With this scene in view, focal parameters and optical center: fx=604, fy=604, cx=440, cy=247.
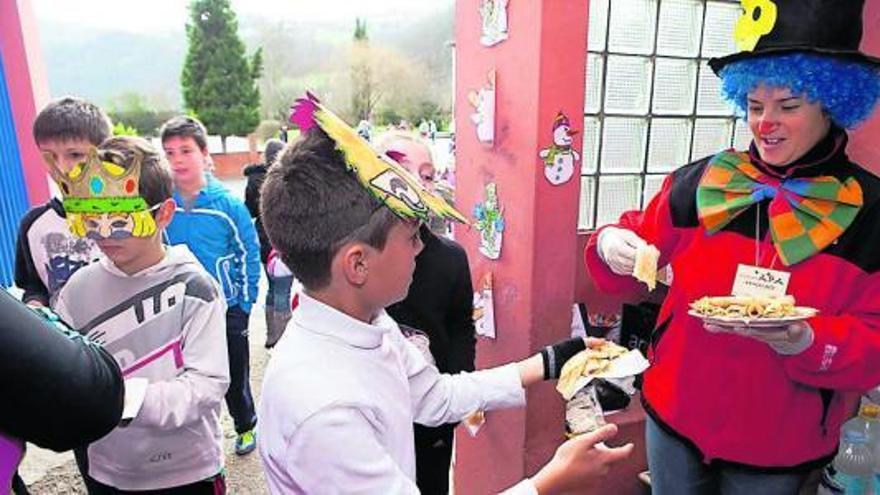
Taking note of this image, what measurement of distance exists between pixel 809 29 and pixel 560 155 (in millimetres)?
864

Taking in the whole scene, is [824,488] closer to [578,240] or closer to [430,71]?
[578,240]

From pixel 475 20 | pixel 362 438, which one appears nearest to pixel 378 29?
pixel 475 20

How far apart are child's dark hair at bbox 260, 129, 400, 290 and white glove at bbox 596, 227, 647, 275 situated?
84 centimetres

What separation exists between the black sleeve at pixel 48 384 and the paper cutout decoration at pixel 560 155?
1576mm

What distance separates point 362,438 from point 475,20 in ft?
6.07

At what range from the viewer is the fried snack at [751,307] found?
133cm

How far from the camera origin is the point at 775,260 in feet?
4.92

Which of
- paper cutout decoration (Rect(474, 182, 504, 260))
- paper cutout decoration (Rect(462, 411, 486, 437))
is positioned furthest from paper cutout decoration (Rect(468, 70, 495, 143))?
paper cutout decoration (Rect(462, 411, 486, 437))

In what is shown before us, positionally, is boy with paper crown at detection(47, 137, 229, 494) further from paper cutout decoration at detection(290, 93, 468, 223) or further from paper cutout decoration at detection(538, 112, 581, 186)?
paper cutout decoration at detection(538, 112, 581, 186)

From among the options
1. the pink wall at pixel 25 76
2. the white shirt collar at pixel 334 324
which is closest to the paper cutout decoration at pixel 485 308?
the white shirt collar at pixel 334 324

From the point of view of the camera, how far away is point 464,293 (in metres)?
1.92

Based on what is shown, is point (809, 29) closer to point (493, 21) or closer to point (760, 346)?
point (760, 346)

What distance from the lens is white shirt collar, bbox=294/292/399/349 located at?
3.71ft

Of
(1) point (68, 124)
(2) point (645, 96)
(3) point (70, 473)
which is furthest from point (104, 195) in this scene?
(3) point (70, 473)
